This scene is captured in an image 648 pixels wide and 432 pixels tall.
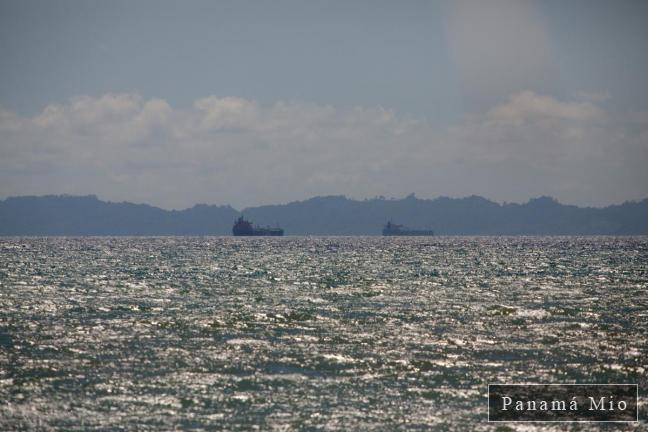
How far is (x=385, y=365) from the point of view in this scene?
163 ft

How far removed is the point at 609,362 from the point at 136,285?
75360 millimetres

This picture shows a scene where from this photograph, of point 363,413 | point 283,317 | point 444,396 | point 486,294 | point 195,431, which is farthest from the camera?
point 486,294

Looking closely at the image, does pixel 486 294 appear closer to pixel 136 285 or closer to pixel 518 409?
pixel 136 285

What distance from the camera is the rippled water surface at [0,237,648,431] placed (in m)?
38.8

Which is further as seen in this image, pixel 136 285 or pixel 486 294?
pixel 136 285

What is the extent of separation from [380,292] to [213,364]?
54.0 meters

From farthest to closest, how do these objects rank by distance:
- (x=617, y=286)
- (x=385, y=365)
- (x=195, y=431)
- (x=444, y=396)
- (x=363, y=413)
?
(x=617, y=286)
(x=385, y=365)
(x=444, y=396)
(x=363, y=413)
(x=195, y=431)

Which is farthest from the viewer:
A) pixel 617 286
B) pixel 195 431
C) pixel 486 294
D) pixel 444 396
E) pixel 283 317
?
pixel 617 286

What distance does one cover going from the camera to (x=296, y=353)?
54.3 m

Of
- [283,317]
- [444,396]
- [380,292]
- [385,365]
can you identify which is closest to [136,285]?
[380,292]

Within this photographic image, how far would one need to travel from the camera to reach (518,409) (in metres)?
39.3

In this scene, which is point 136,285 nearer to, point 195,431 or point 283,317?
point 283,317

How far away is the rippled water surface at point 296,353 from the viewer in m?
38.8

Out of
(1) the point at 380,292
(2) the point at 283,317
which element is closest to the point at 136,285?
(1) the point at 380,292
